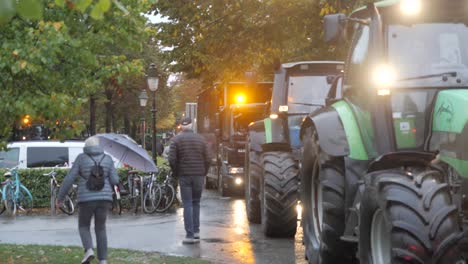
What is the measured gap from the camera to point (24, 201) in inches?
633

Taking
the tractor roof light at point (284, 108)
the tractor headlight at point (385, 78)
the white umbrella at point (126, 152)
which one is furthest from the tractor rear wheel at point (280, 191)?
the white umbrella at point (126, 152)

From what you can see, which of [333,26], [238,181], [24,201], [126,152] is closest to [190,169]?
[333,26]

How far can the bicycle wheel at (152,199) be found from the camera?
51.0 ft

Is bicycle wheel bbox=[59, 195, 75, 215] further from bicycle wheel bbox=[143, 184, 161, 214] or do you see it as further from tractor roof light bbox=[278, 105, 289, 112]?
tractor roof light bbox=[278, 105, 289, 112]

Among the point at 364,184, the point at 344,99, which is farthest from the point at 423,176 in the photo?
the point at 344,99

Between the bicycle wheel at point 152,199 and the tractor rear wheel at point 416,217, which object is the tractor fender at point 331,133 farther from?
the bicycle wheel at point 152,199

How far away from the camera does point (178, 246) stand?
10312 millimetres

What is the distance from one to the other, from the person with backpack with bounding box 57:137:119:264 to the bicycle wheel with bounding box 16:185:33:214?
26.1 ft

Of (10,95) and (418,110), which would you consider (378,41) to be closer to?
(418,110)

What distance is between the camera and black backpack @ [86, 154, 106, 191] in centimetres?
822

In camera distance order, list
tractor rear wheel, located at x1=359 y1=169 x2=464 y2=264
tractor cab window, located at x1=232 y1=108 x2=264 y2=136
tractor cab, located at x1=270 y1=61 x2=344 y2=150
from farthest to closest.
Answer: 1. tractor cab window, located at x1=232 y1=108 x2=264 y2=136
2. tractor cab, located at x1=270 y1=61 x2=344 y2=150
3. tractor rear wheel, located at x1=359 y1=169 x2=464 y2=264

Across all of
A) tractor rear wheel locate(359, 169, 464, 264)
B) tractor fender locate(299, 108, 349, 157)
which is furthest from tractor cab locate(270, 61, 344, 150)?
tractor rear wheel locate(359, 169, 464, 264)

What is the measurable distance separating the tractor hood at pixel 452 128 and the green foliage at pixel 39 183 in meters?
11.8

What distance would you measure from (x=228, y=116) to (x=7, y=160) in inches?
235
